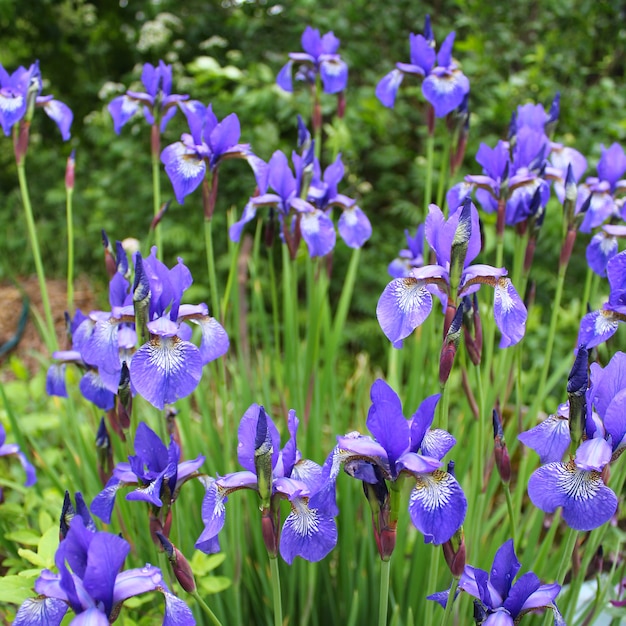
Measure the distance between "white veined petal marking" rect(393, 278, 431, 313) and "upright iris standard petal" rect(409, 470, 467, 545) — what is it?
25 cm

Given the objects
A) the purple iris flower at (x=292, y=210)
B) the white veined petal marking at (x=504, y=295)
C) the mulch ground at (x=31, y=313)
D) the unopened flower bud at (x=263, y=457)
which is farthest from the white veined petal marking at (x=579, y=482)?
the mulch ground at (x=31, y=313)

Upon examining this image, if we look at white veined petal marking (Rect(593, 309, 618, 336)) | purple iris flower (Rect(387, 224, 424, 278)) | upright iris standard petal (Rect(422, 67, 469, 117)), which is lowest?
purple iris flower (Rect(387, 224, 424, 278))

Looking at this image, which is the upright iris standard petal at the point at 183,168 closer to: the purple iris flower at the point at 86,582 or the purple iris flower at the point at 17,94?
the purple iris flower at the point at 17,94

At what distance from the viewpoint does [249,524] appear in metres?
1.71

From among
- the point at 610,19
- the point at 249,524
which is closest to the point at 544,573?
the point at 249,524

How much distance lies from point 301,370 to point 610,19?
3360 millimetres

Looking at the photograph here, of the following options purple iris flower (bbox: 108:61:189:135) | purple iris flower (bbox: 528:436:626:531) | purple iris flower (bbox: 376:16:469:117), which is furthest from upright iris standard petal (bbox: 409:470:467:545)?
purple iris flower (bbox: 108:61:189:135)

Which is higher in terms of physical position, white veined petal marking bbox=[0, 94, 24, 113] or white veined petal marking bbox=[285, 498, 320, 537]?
white veined petal marking bbox=[0, 94, 24, 113]

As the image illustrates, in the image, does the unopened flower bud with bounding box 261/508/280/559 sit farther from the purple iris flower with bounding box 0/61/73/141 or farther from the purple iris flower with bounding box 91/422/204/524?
the purple iris flower with bounding box 0/61/73/141

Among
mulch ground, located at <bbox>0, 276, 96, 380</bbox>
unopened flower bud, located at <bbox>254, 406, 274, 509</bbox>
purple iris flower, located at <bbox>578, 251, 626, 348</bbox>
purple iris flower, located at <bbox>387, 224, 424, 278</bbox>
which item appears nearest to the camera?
unopened flower bud, located at <bbox>254, 406, 274, 509</bbox>

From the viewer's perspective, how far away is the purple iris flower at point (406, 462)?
84 centimetres

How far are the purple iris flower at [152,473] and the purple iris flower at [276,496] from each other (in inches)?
3.4

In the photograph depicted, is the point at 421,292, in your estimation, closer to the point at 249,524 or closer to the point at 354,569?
the point at 354,569

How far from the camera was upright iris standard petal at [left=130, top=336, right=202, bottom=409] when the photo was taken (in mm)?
974
